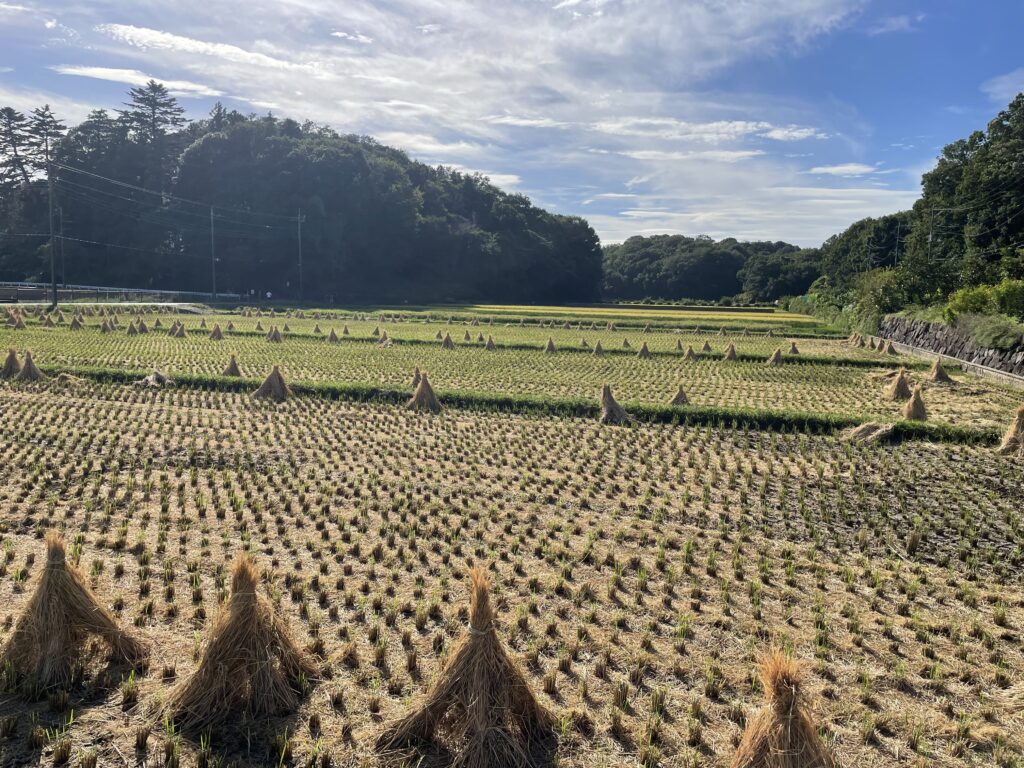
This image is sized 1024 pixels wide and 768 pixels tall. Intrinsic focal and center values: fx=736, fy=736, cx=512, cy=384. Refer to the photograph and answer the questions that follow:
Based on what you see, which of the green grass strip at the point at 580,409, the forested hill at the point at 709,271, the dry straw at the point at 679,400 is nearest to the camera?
the green grass strip at the point at 580,409

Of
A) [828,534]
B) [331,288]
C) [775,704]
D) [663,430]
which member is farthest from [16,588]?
[331,288]

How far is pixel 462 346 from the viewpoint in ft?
100

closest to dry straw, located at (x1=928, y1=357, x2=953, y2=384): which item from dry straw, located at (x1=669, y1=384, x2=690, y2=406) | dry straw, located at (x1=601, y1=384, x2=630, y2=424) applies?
dry straw, located at (x1=669, y1=384, x2=690, y2=406)

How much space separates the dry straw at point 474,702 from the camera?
171 inches

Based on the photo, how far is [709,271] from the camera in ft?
342

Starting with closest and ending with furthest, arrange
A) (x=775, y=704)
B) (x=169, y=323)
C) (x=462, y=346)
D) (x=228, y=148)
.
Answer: (x=775, y=704)
(x=462, y=346)
(x=169, y=323)
(x=228, y=148)

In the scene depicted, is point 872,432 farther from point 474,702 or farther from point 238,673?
point 238,673

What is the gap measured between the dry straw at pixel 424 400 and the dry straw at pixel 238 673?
11.3 meters

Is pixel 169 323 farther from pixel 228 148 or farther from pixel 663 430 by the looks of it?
pixel 228 148

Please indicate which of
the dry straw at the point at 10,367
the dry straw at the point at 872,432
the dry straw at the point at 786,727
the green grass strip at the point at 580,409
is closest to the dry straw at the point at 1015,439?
the green grass strip at the point at 580,409

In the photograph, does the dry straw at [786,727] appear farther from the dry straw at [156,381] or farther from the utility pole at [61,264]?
the utility pole at [61,264]

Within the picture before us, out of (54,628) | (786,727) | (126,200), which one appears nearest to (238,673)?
(54,628)

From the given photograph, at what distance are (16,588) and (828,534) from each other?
27.5 feet

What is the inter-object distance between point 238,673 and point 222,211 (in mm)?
69910
